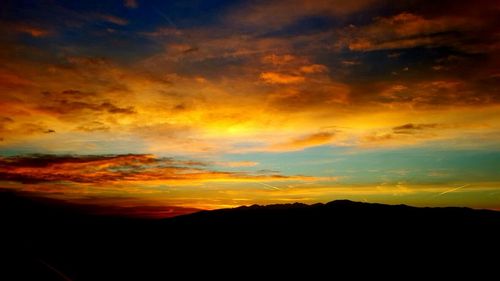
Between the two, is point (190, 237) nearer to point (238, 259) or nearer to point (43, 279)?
point (238, 259)

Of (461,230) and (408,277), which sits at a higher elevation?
(461,230)

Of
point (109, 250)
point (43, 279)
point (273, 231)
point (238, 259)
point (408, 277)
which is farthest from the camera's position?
point (273, 231)

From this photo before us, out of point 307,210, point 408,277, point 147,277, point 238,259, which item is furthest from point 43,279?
point 307,210

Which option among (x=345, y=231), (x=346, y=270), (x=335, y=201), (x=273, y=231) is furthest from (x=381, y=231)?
(x=335, y=201)

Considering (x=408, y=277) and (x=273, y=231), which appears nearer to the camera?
(x=408, y=277)

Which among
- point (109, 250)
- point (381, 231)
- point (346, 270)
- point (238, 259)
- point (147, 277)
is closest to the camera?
point (147, 277)

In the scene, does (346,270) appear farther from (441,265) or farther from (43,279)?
(43,279)

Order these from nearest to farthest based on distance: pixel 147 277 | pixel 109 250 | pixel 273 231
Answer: pixel 147 277
pixel 109 250
pixel 273 231

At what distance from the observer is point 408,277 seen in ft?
56.8

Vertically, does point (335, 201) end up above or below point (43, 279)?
above

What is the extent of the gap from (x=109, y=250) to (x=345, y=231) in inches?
593

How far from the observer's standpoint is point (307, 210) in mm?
44219

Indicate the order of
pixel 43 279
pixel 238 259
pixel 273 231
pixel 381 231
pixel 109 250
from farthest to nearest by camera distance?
pixel 273 231 → pixel 381 231 → pixel 109 250 → pixel 238 259 → pixel 43 279

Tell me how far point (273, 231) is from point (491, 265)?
13875 millimetres
